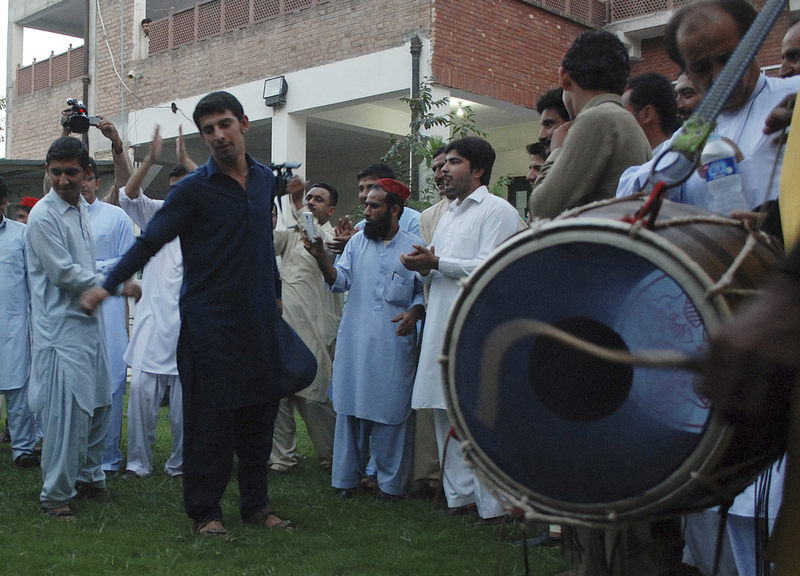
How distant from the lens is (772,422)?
4.66 feet

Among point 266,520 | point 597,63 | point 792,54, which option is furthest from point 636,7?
point 597,63

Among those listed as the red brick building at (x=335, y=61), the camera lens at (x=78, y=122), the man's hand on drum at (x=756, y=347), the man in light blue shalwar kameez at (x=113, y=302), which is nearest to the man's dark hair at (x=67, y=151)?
the man in light blue shalwar kameez at (x=113, y=302)

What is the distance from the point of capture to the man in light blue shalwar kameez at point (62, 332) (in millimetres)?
4328

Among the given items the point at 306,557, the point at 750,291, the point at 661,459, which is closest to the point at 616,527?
the point at 661,459

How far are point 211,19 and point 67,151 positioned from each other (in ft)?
34.8

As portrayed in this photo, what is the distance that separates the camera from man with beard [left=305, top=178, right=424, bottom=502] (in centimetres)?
496

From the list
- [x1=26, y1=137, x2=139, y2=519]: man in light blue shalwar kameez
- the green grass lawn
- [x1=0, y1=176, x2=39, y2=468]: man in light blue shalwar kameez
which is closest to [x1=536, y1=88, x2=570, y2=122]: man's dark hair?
the green grass lawn

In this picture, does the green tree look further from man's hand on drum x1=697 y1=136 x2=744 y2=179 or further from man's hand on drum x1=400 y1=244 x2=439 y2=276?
man's hand on drum x1=697 y1=136 x2=744 y2=179

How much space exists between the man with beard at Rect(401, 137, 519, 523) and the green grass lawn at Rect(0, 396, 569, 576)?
185 millimetres

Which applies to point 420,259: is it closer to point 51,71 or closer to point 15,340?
point 15,340

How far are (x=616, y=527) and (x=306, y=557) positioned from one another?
247cm

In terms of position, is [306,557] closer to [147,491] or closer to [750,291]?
[147,491]

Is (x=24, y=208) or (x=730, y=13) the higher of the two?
(x=24, y=208)

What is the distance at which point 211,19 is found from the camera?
46.6ft
